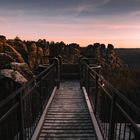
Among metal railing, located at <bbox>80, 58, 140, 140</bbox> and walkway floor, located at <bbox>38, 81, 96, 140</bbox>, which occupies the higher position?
metal railing, located at <bbox>80, 58, 140, 140</bbox>

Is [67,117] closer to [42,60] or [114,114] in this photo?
[114,114]

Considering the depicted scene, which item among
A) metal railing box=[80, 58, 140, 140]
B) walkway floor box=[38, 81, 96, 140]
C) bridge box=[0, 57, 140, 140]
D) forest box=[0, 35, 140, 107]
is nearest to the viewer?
metal railing box=[80, 58, 140, 140]

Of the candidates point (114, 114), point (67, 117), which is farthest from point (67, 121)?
point (114, 114)

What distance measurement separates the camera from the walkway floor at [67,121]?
234 inches

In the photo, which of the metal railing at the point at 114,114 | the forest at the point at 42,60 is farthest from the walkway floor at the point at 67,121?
the forest at the point at 42,60

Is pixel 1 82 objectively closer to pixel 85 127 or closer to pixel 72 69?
pixel 72 69

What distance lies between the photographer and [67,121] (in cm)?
700

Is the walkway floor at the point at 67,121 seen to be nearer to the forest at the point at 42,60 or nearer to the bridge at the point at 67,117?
the bridge at the point at 67,117

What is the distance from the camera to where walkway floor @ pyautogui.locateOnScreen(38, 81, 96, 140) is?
5.94 meters

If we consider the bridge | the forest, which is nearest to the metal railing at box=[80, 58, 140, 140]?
the bridge

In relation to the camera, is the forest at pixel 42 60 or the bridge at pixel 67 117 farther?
the forest at pixel 42 60

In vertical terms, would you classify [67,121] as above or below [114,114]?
below

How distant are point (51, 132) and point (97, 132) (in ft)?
4.13

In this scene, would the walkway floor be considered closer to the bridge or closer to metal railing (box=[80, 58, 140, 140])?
the bridge
